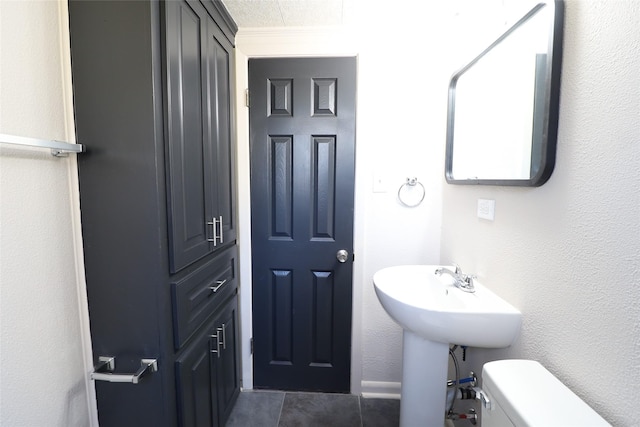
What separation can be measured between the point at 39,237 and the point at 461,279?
145cm

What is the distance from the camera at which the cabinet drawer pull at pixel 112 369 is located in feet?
2.67

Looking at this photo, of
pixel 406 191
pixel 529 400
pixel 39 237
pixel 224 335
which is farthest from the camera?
pixel 406 191

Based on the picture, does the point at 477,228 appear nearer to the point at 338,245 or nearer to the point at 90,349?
the point at 338,245

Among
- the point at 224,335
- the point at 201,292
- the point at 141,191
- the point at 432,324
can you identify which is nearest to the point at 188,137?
the point at 141,191

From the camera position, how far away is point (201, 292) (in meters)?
1.13

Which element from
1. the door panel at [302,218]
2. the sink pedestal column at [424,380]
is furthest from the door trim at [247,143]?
the sink pedestal column at [424,380]

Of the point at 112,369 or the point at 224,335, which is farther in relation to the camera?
the point at 224,335

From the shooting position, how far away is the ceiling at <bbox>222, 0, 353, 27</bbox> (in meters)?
1.31

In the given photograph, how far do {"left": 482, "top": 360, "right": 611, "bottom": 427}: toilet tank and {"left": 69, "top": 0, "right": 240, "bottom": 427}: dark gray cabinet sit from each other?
99 cm

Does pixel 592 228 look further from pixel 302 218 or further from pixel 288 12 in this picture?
pixel 288 12

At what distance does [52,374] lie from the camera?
30.6 inches

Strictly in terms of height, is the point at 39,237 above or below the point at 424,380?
above

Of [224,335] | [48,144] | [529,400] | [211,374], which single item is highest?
[48,144]

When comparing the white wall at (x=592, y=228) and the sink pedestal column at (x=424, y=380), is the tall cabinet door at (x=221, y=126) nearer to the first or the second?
the sink pedestal column at (x=424, y=380)
